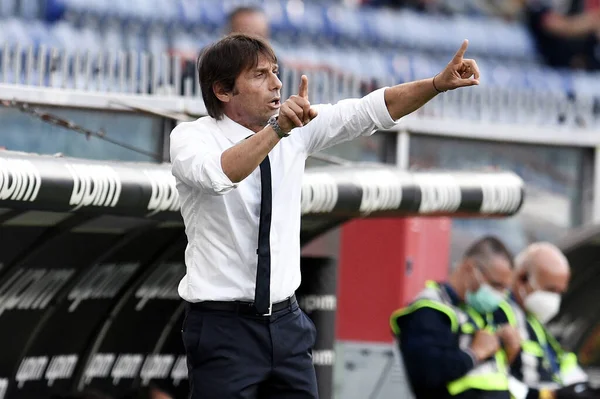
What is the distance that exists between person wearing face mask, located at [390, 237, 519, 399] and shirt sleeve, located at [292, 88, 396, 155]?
7.52 feet

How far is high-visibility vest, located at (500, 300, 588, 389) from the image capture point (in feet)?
22.3

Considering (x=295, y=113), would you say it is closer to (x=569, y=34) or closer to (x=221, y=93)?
(x=221, y=93)

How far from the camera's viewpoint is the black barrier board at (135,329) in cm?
589

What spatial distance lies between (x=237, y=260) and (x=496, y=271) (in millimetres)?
3044

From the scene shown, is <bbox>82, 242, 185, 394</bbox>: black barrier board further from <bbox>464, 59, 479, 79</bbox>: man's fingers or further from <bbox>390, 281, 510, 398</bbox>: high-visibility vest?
<bbox>464, 59, 479, 79</bbox>: man's fingers

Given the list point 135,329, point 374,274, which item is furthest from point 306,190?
point 374,274

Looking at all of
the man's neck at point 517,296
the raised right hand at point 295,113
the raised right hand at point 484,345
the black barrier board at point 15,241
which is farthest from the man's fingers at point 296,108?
the man's neck at point 517,296

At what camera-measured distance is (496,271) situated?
6574 millimetres

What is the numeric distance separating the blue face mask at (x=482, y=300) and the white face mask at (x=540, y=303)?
710 millimetres

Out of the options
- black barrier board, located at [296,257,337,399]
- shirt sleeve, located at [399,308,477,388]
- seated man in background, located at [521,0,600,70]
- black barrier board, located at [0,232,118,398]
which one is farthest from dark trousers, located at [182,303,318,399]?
seated man in background, located at [521,0,600,70]

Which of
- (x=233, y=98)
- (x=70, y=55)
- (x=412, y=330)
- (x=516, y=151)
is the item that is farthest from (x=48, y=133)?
(x=516, y=151)

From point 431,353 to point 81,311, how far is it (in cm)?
147

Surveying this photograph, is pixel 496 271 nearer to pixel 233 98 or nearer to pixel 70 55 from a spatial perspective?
pixel 70 55

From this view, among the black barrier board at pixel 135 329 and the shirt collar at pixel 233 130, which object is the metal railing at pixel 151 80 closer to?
the black barrier board at pixel 135 329
